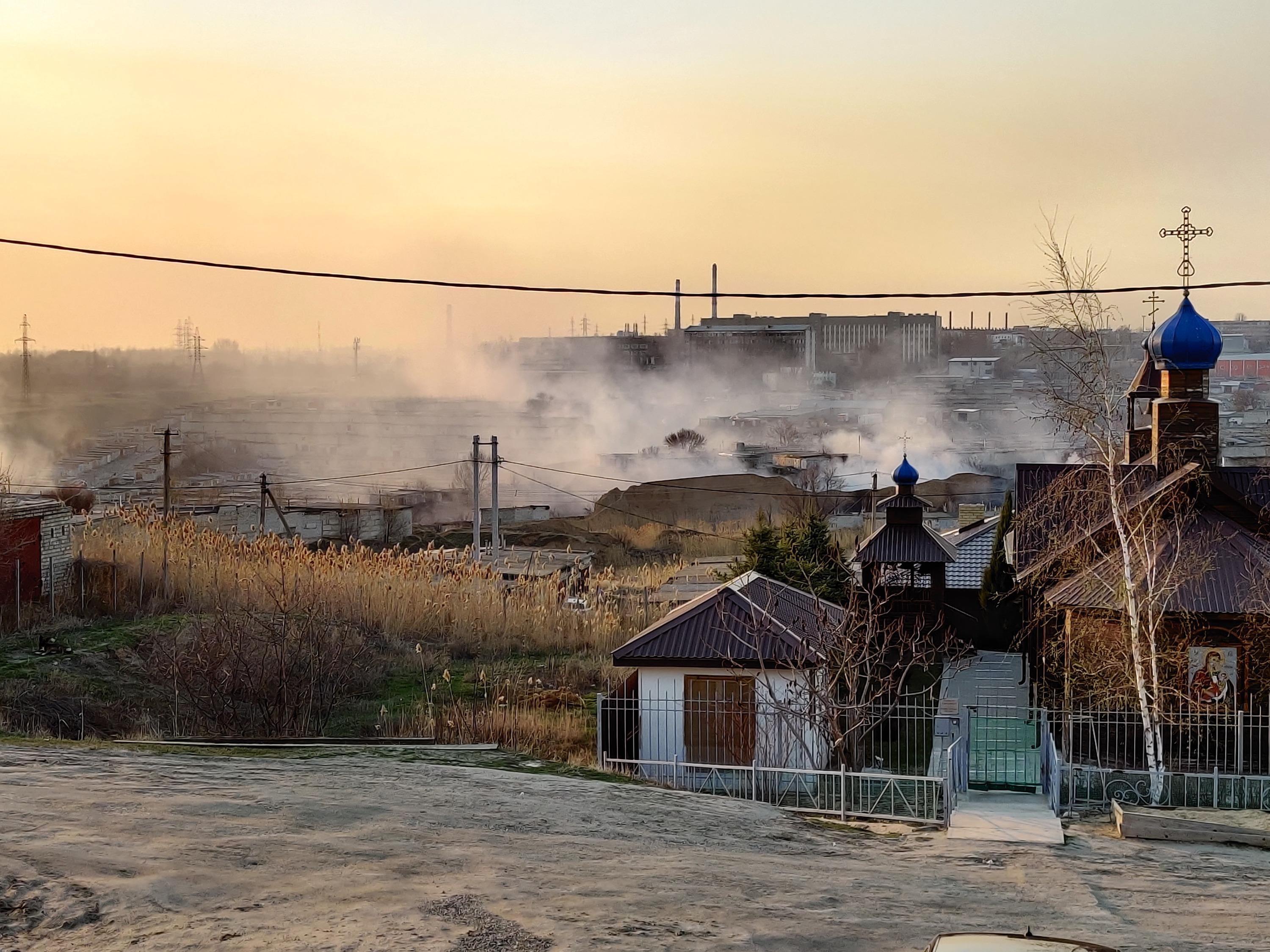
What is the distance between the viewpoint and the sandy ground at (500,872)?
7480 millimetres

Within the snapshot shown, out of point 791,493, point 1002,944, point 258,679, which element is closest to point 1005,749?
point 258,679

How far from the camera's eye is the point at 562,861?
9.44m

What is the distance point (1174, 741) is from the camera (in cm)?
1661

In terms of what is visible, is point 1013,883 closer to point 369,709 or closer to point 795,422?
point 369,709

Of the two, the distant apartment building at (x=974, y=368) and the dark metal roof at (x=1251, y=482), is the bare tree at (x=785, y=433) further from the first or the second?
the dark metal roof at (x=1251, y=482)

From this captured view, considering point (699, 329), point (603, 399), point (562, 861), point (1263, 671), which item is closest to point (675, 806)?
point (562, 861)

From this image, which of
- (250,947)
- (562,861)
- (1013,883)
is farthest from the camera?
(1013,883)

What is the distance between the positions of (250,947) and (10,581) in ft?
62.3

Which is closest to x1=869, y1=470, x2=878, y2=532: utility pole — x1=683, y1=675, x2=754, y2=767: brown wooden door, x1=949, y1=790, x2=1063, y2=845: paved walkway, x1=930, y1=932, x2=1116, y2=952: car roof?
x1=683, y1=675, x2=754, y2=767: brown wooden door

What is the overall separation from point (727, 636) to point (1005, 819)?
4415 mm

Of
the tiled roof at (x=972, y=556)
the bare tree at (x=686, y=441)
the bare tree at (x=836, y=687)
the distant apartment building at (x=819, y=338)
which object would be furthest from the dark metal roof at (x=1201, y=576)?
the distant apartment building at (x=819, y=338)

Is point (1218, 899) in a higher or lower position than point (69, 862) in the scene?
lower

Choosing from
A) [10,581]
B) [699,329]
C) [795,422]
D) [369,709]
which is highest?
[699,329]

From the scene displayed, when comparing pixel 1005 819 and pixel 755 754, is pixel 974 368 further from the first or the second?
pixel 1005 819
